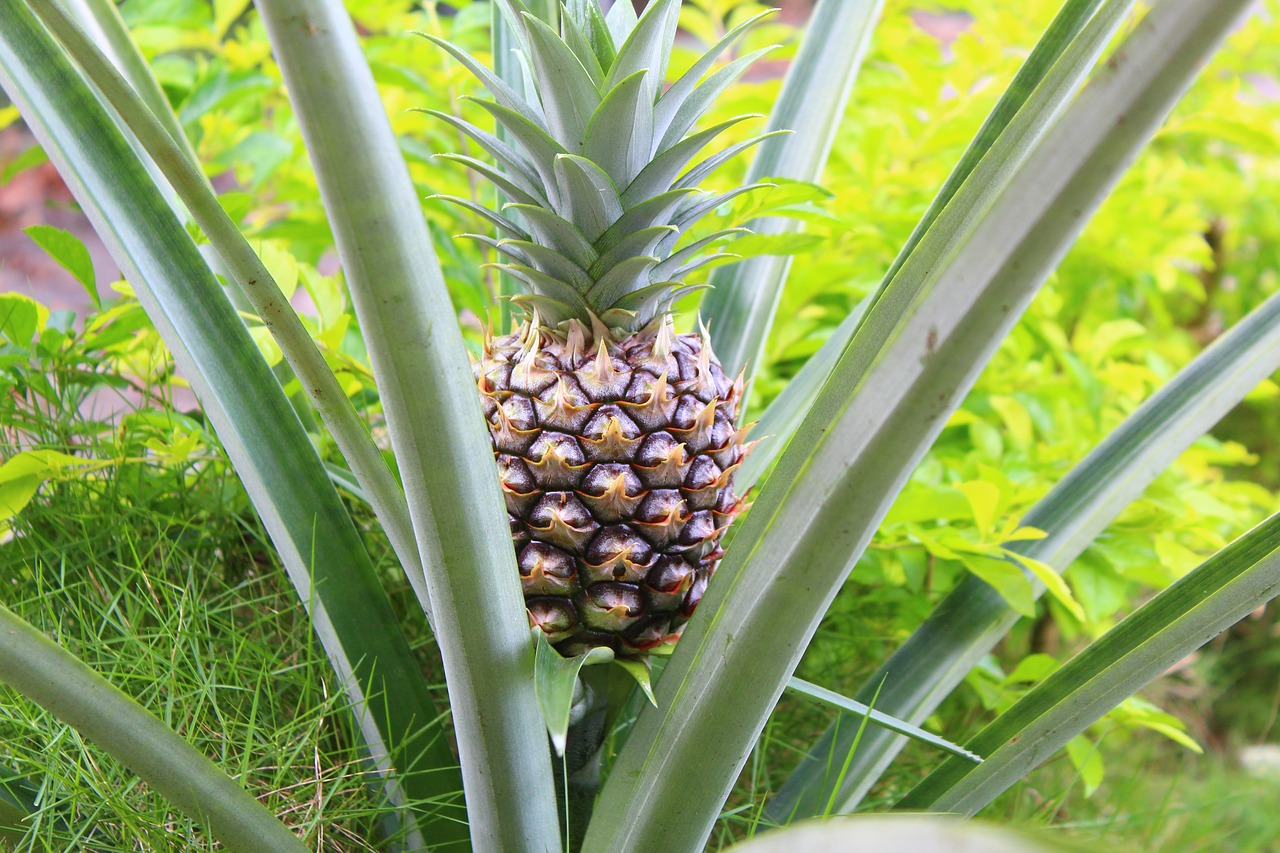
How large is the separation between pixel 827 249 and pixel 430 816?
703 mm

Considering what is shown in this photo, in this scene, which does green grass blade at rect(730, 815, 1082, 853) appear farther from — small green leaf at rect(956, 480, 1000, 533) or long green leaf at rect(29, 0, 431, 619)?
small green leaf at rect(956, 480, 1000, 533)

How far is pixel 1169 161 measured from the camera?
132cm

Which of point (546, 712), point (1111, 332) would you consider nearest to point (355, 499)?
point (546, 712)

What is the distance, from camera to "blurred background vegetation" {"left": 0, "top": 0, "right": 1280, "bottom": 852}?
1.78 feet

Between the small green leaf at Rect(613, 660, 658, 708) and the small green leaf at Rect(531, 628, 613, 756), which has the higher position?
the small green leaf at Rect(531, 628, 613, 756)

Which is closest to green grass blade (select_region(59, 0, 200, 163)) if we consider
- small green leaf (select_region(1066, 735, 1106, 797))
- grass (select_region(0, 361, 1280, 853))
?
grass (select_region(0, 361, 1280, 853))

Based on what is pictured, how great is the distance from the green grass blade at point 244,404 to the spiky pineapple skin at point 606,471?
0.10 metres

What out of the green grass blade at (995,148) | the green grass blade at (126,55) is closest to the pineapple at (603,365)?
the green grass blade at (995,148)

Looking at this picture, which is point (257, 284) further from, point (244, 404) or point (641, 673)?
point (641, 673)

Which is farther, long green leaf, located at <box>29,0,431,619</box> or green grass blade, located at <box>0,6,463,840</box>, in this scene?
green grass blade, located at <box>0,6,463,840</box>

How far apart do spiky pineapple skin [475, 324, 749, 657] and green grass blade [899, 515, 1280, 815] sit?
0.61 ft

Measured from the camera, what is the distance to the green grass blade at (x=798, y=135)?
66 cm

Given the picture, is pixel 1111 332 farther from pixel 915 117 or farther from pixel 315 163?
pixel 315 163

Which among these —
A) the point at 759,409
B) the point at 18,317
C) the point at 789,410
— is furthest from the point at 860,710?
the point at 18,317
